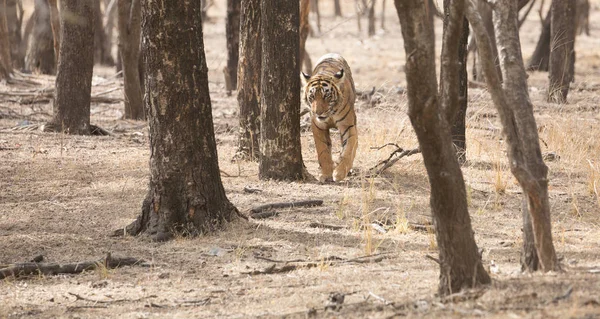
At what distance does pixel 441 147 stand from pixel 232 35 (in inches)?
416

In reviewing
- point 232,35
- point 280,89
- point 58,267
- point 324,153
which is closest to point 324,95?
point 324,153

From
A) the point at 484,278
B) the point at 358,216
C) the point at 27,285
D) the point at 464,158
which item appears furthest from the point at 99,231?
the point at 464,158

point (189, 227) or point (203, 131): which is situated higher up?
point (203, 131)

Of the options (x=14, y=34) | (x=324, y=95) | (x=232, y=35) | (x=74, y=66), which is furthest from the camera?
(x=14, y=34)

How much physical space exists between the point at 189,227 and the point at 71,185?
7.37 feet

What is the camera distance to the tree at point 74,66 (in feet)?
34.5

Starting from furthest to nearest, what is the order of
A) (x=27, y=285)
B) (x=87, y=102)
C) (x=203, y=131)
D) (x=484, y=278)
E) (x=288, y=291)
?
(x=87, y=102), (x=203, y=131), (x=27, y=285), (x=288, y=291), (x=484, y=278)

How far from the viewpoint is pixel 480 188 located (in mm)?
8109

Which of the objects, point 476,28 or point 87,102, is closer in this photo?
point 476,28

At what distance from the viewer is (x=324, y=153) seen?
8508 mm

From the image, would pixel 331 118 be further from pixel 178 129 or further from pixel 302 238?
pixel 178 129

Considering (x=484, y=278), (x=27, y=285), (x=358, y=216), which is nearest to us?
(x=484, y=278)

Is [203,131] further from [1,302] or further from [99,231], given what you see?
[1,302]

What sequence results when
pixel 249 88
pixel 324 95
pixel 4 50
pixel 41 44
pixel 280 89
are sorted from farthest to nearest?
pixel 41 44
pixel 4 50
pixel 249 88
pixel 324 95
pixel 280 89
